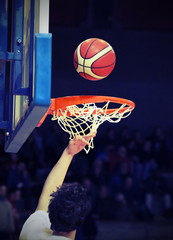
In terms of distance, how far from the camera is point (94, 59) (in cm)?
457

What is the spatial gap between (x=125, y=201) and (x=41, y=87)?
7090mm

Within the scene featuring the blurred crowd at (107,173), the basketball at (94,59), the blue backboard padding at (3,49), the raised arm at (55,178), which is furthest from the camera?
the blurred crowd at (107,173)

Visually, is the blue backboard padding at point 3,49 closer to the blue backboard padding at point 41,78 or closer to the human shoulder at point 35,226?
the blue backboard padding at point 41,78

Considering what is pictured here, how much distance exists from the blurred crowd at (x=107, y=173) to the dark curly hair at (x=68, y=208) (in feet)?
19.2

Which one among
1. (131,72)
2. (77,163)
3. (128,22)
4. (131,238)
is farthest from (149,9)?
(131,238)

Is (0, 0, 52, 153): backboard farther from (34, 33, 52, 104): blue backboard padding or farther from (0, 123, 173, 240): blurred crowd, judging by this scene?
(0, 123, 173, 240): blurred crowd

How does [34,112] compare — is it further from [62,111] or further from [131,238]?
[131,238]

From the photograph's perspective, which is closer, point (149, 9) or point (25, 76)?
point (25, 76)

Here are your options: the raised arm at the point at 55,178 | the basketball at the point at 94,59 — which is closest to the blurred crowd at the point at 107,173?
the basketball at the point at 94,59

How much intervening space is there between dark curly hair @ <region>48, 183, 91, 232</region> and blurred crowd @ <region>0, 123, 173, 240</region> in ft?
19.2

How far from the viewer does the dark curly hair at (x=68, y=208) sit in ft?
10.5

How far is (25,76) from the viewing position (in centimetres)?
389

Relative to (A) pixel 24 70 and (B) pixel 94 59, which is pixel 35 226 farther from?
(B) pixel 94 59

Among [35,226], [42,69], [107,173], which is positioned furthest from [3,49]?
[107,173]
